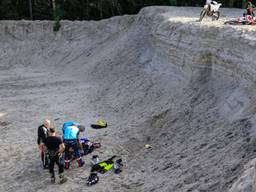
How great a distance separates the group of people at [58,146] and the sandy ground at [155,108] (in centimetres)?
32

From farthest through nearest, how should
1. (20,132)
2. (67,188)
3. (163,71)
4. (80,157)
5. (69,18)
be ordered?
(69,18) → (163,71) → (20,132) → (80,157) → (67,188)

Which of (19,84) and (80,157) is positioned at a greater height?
(80,157)

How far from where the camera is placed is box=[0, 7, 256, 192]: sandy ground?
9109 millimetres

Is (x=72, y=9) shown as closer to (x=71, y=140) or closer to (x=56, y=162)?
(x=71, y=140)

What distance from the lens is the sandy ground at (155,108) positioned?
911cm

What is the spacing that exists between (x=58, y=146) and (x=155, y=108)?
6.19 meters

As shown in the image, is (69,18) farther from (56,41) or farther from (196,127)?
(196,127)

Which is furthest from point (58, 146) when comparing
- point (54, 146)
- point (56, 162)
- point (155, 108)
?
point (155, 108)

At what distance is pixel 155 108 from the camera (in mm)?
14484

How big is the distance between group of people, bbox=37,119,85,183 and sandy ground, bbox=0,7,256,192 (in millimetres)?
322

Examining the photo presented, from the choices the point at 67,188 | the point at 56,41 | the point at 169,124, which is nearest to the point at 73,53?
the point at 56,41

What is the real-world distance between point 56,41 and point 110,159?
22.6m

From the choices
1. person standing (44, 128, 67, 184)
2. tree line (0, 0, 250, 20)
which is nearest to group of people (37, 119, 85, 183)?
person standing (44, 128, 67, 184)

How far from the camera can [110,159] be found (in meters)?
11.0
